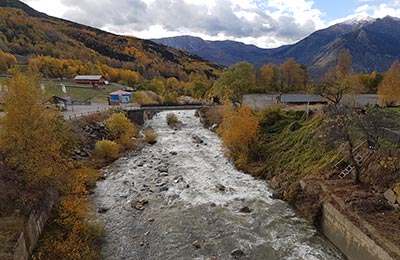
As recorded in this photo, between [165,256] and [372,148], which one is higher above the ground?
[372,148]

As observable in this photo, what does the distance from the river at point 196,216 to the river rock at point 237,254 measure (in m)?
0.07

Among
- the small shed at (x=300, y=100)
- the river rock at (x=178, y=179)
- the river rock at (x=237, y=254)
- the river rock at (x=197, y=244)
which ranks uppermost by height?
the small shed at (x=300, y=100)

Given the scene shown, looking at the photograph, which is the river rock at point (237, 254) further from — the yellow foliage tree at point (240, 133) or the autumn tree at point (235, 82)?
the autumn tree at point (235, 82)

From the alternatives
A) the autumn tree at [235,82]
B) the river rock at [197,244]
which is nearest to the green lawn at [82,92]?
the autumn tree at [235,82]

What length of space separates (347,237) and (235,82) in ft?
155

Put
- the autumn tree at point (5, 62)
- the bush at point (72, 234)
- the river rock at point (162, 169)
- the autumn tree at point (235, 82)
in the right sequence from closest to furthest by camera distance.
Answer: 1. the bush at point (72, 234)
2. the river rock at point (162, 169)
3. the autumn tree at point (235, 82)
4. the autumn tree at point (5, 62)

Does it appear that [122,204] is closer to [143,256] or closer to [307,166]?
[143,256]

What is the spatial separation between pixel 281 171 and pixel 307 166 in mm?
3456

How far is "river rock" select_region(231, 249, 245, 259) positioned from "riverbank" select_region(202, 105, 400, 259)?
6.97 metres

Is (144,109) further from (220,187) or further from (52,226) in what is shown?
(52,226)

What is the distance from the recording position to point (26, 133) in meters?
20.9

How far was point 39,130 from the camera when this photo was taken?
70.0 feet

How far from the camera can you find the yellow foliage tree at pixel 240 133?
1495 inches

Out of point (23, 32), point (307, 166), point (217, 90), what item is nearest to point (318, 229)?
point (307, 166)
